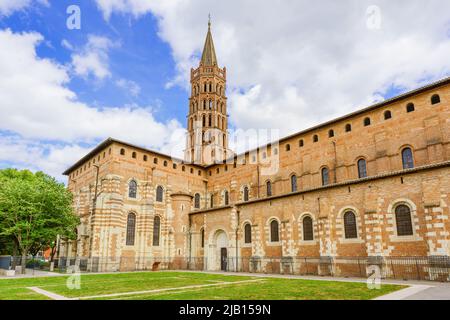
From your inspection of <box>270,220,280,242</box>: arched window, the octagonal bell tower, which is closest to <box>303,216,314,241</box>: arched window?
<box>270,220,280,242</box>: arched window

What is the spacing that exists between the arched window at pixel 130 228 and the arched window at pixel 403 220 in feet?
85.0

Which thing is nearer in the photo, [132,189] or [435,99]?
[435,99]

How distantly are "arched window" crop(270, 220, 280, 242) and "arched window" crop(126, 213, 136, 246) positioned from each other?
15.6 metres

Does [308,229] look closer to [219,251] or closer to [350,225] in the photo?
[350,225]

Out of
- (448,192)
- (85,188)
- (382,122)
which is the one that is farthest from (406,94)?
(85,188)

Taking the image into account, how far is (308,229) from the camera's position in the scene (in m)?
26.5

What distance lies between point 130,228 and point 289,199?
58.9 ft

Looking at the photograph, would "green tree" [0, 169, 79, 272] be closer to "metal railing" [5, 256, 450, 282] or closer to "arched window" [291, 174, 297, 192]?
"metal railing" [5, 256, 450, 282]

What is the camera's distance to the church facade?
70.3 feet

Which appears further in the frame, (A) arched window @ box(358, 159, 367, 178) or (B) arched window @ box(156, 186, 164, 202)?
(B) arched window @ box(156, 186, 164, 202)

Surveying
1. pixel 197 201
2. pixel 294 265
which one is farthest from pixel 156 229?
pixel 294 265

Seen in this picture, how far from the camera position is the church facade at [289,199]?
21.4m

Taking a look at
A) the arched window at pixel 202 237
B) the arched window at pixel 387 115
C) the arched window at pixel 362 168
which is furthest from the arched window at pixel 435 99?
the arched window at pixel 202 237
